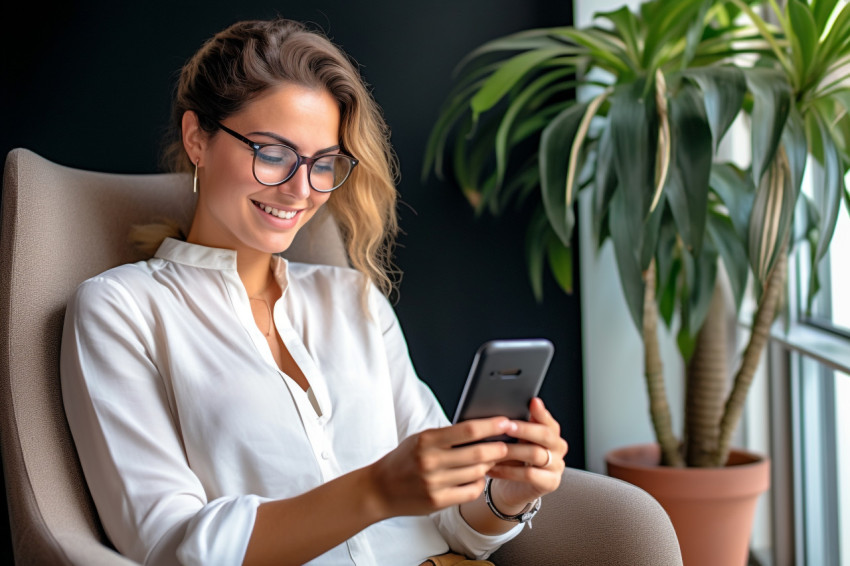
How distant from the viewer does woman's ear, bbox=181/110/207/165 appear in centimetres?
132

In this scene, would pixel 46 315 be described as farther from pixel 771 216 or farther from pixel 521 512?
pixel 771 216

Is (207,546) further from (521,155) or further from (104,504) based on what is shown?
(521,155)

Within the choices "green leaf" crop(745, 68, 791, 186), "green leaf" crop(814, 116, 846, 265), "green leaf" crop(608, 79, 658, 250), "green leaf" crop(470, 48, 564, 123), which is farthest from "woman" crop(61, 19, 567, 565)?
"green leaf" crop(814, 116, 846, 265)

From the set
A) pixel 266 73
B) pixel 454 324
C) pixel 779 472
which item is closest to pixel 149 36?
pixel 266 73

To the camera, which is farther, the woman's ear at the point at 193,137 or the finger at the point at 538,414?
the woman's ear at the point at 193,137

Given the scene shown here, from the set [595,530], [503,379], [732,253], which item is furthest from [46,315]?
[732,253]

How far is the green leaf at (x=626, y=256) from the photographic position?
5.30 feet

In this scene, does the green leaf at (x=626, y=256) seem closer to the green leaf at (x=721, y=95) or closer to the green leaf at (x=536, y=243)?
the green leaf at (x=721, y=95)

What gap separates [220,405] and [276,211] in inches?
12.5

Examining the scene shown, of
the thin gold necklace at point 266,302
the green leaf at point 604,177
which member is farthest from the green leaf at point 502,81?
the thin gold necklace at point 266,302

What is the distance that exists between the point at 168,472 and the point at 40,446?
205 millimetres

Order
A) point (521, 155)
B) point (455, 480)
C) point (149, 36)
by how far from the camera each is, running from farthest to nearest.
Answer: point (521, 155), point (149, 36), point (455, 480)

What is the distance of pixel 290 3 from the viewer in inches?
81.6

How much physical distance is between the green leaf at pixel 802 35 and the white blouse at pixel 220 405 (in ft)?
3.13
